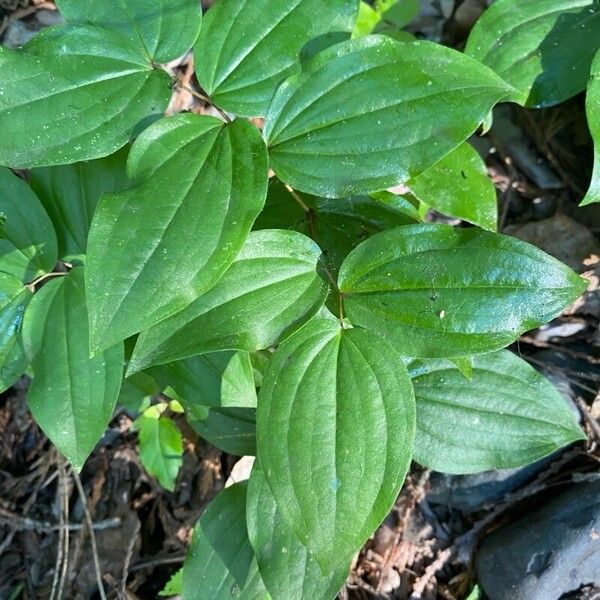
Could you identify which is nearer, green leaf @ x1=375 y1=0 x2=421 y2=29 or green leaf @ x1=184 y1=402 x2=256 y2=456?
green leaf @ x1=184 y1=402 x2=256 y2=456

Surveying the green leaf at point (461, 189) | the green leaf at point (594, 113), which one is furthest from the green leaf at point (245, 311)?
the green leaf at point (594, 113)

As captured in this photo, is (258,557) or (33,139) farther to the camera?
(258,557)

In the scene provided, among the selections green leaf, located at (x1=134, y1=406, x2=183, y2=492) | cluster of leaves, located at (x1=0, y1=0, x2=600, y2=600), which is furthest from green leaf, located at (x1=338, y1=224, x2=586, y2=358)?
green leaf, located at (x1=134, y1=406, x2=183, y2=492)

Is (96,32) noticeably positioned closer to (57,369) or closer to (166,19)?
(166,19)

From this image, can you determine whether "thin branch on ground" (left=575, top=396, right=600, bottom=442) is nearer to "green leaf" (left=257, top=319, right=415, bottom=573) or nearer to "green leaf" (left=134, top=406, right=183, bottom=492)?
"green leaf" (left=257, top=319, right=415, bottom=573)

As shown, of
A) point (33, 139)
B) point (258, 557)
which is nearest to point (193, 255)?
point (33, 139)

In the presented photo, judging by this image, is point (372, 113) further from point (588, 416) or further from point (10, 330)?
point (588, 416)
